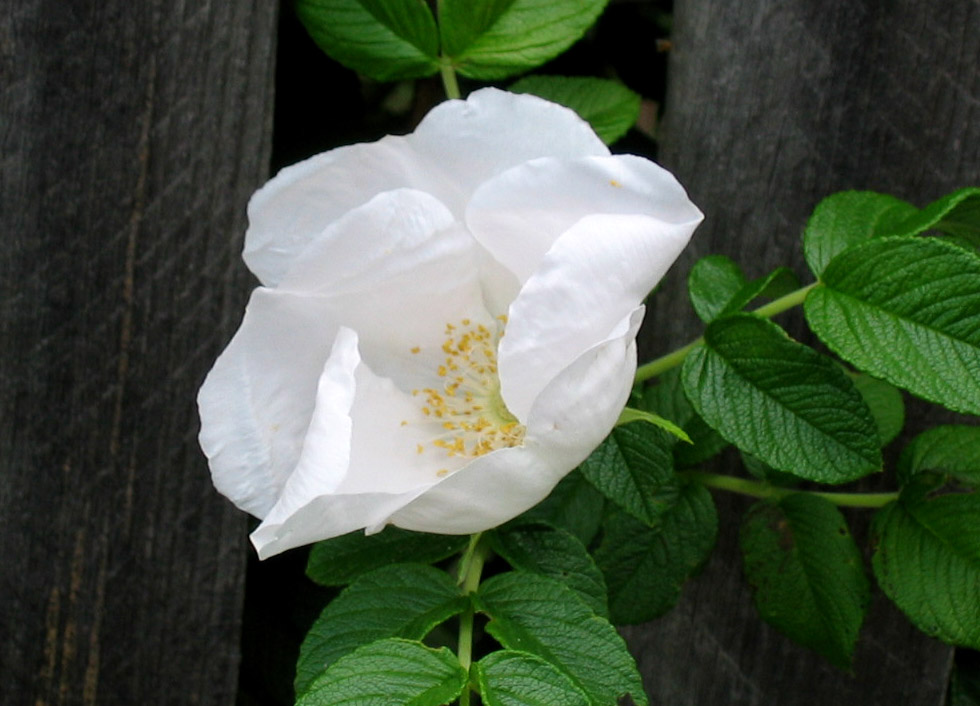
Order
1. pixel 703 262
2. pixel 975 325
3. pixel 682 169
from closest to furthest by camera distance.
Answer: pixel 975 325 → pixel 703 262 → pixel 682 169

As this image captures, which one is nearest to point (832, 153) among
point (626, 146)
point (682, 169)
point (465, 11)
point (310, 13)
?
point (682, 169)

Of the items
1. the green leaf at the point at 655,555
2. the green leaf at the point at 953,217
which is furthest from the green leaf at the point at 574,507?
the green leaf at the point at 953,217

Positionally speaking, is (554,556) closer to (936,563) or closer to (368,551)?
(368,551)

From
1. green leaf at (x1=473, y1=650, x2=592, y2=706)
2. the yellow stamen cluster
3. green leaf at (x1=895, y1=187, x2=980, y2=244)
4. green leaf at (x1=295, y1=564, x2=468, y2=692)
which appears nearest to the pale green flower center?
the yellow stamen cluster

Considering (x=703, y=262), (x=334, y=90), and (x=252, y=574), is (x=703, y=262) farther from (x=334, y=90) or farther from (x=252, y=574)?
(x=252, y=574)

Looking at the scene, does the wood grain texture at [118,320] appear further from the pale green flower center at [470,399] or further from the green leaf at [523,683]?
the green leaf at [523,683]

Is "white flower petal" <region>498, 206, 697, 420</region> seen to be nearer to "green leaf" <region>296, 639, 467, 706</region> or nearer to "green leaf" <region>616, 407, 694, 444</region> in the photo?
"green leaf" <region>616, 407, 694, 444</region>

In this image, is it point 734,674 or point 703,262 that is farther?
point 734,674
